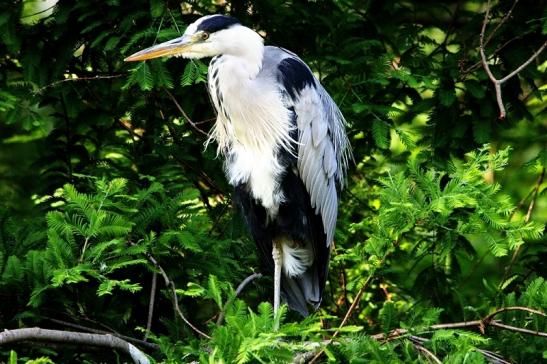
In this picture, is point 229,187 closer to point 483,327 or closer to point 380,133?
point 380,133

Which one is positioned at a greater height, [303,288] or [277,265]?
[277,265]

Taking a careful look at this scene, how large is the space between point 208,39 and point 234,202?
779 millimetres

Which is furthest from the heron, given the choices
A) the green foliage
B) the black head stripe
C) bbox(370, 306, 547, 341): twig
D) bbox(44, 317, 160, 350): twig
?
bbox(370, 306, 547, 341): twig

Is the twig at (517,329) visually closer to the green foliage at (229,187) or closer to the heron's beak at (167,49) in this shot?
the green foliage at (229,187)

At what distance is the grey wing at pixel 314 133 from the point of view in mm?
4020

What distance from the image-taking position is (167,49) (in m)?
3.79

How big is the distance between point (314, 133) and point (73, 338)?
4.74 feet

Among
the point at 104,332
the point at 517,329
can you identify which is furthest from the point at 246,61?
the point at 517,329

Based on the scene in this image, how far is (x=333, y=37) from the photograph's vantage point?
4.46m

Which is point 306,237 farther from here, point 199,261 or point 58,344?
point 58,344

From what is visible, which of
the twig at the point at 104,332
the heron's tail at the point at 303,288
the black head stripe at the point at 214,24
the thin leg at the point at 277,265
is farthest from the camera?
the heron's tail at the point at 303,288

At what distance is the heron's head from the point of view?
12.4 feet

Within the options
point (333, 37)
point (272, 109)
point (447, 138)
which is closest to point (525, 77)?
point (447, 138)

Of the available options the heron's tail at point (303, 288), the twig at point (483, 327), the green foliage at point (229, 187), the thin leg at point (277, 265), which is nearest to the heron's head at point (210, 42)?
the green foliage at point (229, 187)
